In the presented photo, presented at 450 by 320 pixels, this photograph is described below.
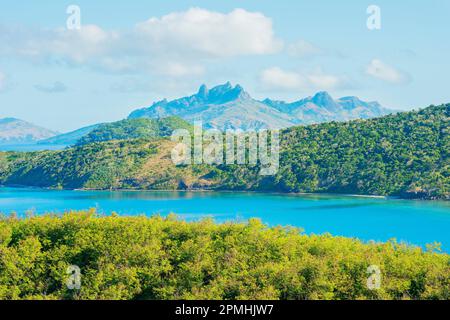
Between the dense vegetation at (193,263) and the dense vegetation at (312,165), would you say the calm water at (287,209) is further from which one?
the dense vegetation at (193,263)

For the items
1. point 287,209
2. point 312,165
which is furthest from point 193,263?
point 312,165

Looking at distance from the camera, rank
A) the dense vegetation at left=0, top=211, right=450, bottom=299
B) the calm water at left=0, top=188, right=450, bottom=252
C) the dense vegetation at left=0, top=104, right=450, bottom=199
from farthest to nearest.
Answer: the dense vegetation at left=0, top=104, right=450, bottom=199 < the calm water at left=0, top=188, right=450, bottom=252 < the dense vegetation at left=0, top=211, right=450, bottom=299

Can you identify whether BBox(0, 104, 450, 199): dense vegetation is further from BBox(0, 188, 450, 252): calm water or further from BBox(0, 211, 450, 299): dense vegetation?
BBox(0, 211, 450, 299): dense vegetation

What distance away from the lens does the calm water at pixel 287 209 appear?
72.7 meters

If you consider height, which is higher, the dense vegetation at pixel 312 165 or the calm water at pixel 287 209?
the dense vegetation at pixel 312 165

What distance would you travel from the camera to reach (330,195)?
10688cm

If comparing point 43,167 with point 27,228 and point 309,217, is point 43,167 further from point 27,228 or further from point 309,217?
point 27,228

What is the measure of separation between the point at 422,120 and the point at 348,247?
9509 centimetres

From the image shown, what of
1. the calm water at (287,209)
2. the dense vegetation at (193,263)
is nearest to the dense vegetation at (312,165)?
the calm water at (287,209)

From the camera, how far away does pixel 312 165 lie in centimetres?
11500

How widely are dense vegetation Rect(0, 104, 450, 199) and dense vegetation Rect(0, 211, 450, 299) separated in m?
70.6

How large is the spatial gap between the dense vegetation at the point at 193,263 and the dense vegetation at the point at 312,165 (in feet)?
232

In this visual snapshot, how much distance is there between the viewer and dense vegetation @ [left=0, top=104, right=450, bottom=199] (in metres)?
105

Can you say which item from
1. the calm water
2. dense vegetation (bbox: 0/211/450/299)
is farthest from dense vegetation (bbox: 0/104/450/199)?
dense vegetation (bbox: 0/211/450/299)
